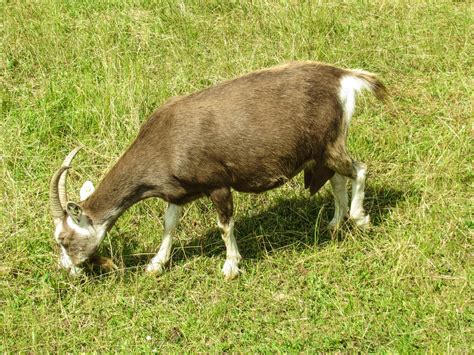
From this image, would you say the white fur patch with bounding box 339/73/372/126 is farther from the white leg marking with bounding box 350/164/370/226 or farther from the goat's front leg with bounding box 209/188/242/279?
the goat's front leg with bounding box 209/188/242/279

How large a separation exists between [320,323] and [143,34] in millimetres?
4631

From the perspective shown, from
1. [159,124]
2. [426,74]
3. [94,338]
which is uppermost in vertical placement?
[159,124]

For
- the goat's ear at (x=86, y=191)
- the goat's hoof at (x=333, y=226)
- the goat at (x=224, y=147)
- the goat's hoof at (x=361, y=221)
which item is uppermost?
the goat at (x=224, y=147)

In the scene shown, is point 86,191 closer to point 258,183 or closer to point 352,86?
point 258,183

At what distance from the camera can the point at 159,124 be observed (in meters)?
6.34

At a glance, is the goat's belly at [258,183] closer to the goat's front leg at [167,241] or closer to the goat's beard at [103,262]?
the goat's front leg at [167,241]

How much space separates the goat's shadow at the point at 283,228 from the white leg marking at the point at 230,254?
29 centimetres

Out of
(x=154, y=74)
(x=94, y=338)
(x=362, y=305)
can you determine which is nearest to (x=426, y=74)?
(x=154, y=74)

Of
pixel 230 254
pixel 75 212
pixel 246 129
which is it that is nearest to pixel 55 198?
pixel 75 212

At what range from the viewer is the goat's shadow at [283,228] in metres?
6.91

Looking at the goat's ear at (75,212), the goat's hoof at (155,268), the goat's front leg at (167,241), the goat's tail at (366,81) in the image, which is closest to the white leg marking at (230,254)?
the goat's front leg at (167,241)

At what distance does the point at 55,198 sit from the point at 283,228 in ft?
6.93

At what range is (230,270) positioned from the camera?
6.58m

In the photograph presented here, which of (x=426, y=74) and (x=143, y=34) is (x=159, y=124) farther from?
(x=426, y=74)
